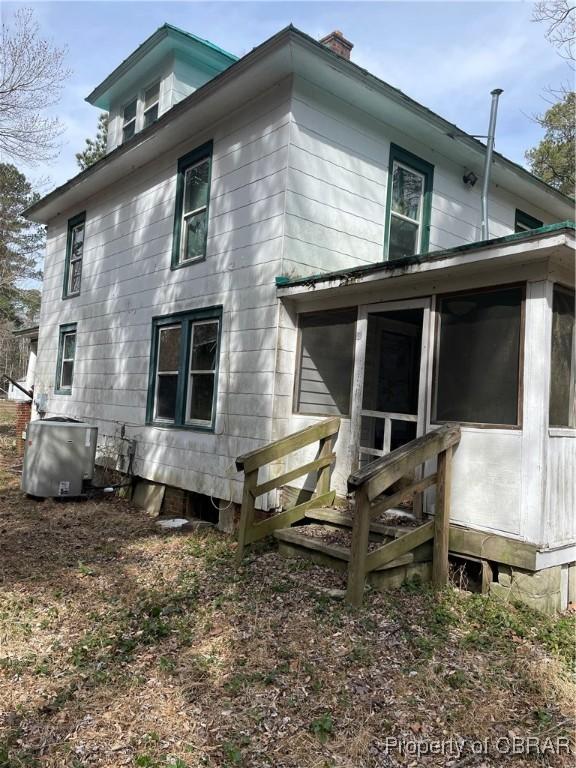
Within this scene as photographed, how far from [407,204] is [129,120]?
652 cm

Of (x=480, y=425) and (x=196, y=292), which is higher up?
(x=196, y=292)

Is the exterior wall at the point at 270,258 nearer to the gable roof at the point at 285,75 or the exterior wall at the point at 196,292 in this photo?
the exterior wall at the point at 196,292

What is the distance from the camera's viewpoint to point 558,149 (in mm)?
19547

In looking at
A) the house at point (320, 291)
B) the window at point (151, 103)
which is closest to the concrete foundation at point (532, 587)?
the house at point (320, 291)

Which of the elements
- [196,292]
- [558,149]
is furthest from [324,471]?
[558,149]

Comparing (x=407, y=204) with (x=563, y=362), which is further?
(x=407, y=204)

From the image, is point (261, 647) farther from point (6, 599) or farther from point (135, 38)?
point (135, 38)

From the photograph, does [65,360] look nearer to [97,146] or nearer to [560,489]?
[560,489]

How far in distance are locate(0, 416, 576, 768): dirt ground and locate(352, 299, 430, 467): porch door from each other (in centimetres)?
165

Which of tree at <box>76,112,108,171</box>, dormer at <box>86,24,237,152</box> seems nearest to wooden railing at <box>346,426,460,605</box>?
dormer at <box>86,24,237,152</box>

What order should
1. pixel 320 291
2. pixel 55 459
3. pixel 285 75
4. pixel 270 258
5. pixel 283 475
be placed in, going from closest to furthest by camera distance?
pixel 283 475 < pixel 320 291 < pixel 285 75 < pixel 270 258 < pixel 55 459

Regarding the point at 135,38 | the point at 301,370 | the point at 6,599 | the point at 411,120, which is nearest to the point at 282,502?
the point at 301,370

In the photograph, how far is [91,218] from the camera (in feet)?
36.2

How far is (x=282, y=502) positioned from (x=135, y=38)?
30.8 feet
